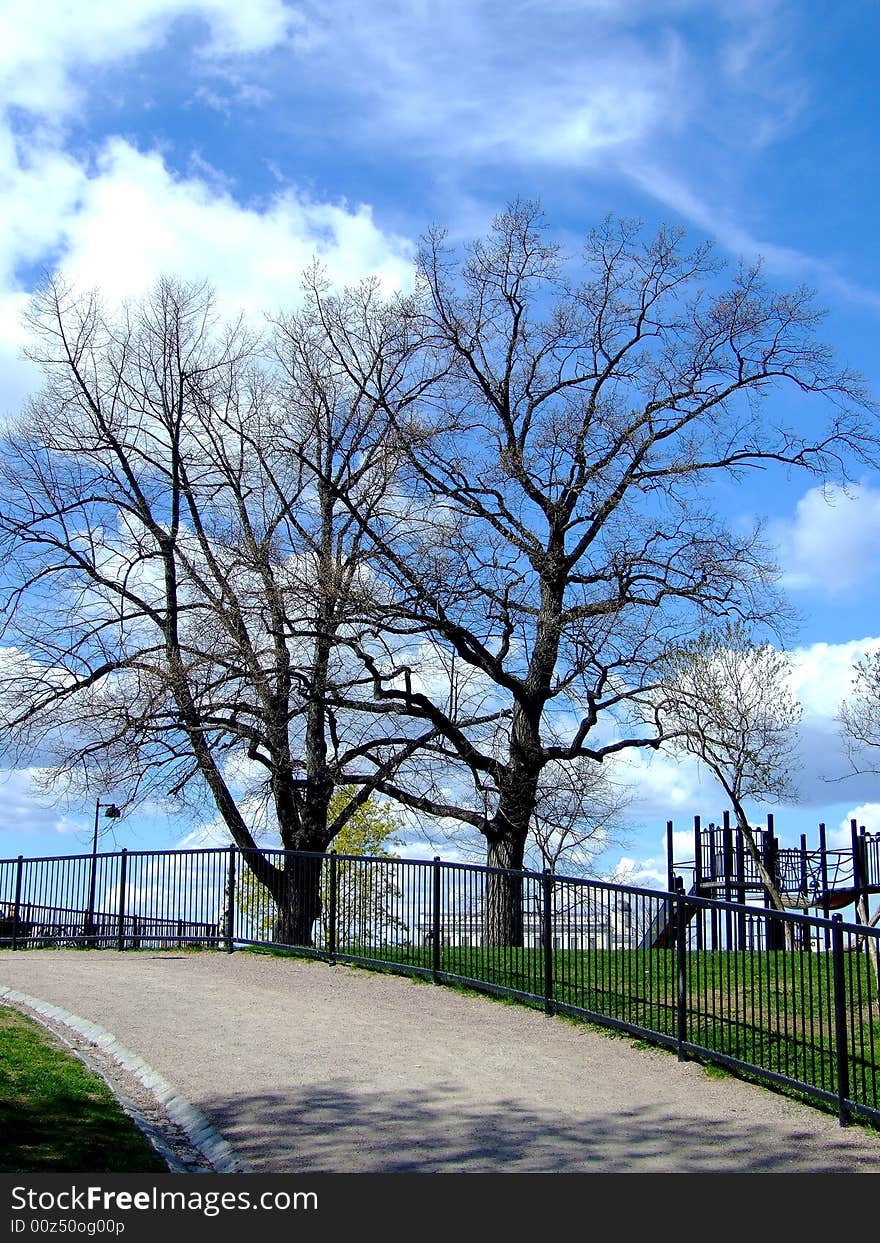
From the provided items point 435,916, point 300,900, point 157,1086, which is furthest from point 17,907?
point 157,1086

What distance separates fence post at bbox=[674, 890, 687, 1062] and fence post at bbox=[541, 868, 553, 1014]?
1802mm

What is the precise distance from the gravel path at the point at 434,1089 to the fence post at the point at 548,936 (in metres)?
0.32

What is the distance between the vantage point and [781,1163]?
8367 millimetres

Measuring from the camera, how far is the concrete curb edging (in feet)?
26.7

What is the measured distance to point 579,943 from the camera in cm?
1381

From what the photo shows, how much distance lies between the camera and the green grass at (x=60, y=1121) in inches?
298

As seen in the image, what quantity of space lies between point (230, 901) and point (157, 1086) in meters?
9.51

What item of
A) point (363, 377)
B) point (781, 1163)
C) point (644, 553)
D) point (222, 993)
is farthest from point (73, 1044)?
point (363, 377)

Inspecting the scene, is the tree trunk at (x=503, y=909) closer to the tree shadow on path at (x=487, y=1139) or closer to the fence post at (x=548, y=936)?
the fence post at (x=548, y=936)

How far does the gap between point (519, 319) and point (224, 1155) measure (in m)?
20.8

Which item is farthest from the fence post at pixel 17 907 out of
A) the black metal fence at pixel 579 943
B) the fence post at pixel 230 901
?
the fence post at pixel 230 901

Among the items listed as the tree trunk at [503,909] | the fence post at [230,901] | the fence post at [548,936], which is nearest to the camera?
the fence post at [548,936]

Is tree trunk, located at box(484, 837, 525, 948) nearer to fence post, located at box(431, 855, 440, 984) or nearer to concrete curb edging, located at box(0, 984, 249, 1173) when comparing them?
fence post, located at box(431, 855, 440, 984)

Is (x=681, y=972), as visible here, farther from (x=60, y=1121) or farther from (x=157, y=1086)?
(x=60, y=1121)
